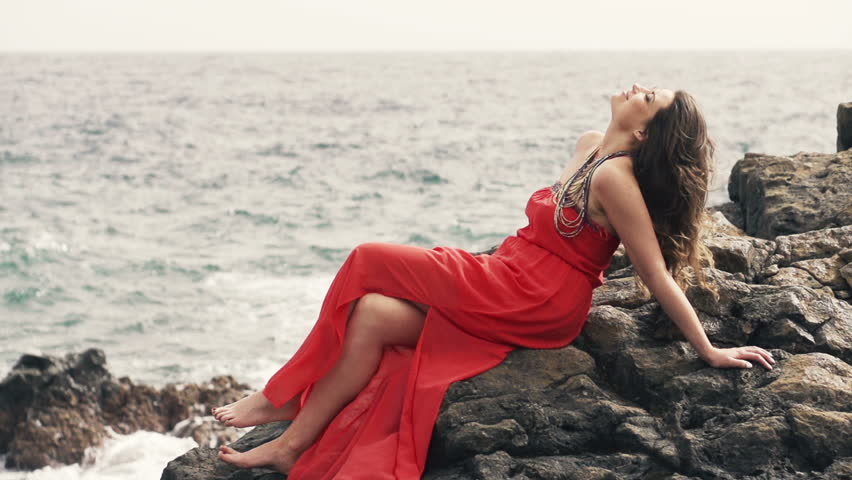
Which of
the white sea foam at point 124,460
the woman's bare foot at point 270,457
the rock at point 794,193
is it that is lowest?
the white sea foam at point 124,460

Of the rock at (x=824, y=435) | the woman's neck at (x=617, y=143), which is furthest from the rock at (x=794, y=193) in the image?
the rock at (x=824, y=435)

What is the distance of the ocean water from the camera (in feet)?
42.7

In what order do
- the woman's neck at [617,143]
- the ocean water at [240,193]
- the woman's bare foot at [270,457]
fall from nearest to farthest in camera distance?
the woman's bare foot at [270,457], the woman's neck at [617,143], the ocean water at [240,193]

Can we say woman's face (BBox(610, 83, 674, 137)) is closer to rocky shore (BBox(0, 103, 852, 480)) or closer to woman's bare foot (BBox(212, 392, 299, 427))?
rocky shore (BBox(0, 103, 852, 480))

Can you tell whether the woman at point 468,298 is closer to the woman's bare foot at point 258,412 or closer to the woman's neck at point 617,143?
the woman's neck at point 617,143

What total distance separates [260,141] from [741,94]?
2744cm

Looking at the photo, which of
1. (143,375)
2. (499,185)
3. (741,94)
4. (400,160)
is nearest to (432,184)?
(499,185)

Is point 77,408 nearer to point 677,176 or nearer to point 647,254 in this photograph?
point 647,254

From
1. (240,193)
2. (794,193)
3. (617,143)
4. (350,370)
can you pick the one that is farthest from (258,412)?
(240,193)

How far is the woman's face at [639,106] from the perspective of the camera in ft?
12.9

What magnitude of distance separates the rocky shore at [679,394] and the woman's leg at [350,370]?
0.39ft

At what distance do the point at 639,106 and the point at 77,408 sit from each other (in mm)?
6862

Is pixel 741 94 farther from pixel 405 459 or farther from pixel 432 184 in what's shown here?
pixel 405 459

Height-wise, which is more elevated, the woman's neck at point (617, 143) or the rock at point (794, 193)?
the woman's neck at point (617, 143)
